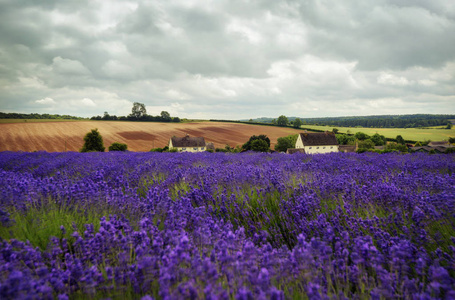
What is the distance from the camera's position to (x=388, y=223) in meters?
2.31

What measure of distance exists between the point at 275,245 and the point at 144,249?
1631mm

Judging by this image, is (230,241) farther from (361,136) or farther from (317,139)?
(361,136)

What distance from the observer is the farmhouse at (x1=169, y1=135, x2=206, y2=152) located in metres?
43.4

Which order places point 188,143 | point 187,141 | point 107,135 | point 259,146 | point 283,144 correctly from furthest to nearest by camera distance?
point 283,144 < point 187,141 < point 188,143 < point 107,135 < point 259,146

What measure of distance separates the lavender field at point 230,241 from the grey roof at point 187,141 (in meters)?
39.8

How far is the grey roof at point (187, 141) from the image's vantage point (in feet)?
144

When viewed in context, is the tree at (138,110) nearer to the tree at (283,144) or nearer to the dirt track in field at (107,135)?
the dirt track in field at (107,135)

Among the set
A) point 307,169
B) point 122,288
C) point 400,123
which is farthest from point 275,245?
point 400,123

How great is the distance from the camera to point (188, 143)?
44.6 metres

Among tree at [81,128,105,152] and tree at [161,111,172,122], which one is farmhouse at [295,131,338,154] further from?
tree at [81,128,105,152]

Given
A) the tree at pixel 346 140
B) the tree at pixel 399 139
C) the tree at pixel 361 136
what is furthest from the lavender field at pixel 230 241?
Answer: the tree at pixel 361 136

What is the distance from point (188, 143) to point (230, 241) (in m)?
43.6

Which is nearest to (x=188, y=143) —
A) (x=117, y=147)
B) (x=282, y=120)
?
(x=117, y=147)

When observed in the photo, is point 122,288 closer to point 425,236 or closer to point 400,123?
point 425,236
